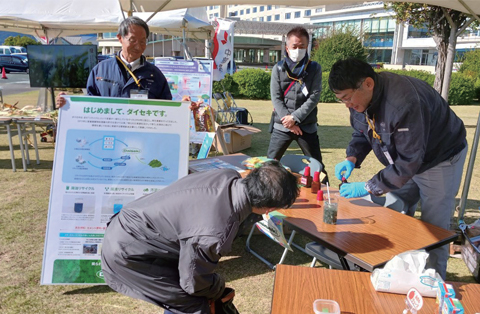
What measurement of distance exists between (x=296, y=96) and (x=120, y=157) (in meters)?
1.89

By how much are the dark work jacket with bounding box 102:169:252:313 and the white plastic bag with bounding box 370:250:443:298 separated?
622 millimetres

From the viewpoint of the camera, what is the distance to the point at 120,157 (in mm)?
2559

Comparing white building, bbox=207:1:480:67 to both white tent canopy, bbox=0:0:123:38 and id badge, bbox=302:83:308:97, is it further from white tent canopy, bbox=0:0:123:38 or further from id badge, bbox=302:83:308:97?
id badge, bbox=302:83:308:97

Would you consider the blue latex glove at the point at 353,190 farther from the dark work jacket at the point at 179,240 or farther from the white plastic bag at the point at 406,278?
the dark work jacket at the point at 179,240

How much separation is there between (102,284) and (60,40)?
1032 cm

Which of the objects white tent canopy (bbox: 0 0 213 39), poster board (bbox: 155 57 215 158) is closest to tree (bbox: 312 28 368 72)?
white tent canopy (bbox: 0 0 213 39)

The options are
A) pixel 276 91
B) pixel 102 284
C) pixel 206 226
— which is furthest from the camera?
pixel 276 91

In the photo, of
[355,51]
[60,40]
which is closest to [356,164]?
[60,40]

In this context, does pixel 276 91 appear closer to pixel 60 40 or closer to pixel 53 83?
pixel 53 83

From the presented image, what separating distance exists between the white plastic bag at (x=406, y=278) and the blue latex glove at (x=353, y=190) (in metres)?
0.86

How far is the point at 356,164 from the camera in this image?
282 centimetres

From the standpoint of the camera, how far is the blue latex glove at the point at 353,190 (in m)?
2.41

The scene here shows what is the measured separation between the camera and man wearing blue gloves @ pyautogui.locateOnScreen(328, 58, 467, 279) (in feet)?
6.50

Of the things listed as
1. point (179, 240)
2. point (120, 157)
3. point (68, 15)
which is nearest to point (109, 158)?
point (120, 157)
